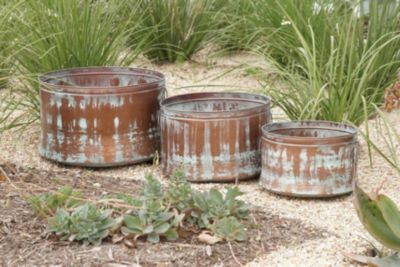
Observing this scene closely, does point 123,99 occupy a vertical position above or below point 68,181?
above

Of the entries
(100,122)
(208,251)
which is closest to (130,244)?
(208,251)

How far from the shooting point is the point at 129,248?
3.61m

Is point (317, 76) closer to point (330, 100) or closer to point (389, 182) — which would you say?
point (330, 100)

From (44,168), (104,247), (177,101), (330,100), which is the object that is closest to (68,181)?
(44,168)

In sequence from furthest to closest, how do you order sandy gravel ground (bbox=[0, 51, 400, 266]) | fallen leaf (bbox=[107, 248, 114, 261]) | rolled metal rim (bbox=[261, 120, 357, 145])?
rolled metal rim (bbox=[261, 120, 357, 145]) < sandy gravel ground (bbox=[0, 51, 400, 266]) < fallen leaf (bbox=[107, 248, 114, 261])

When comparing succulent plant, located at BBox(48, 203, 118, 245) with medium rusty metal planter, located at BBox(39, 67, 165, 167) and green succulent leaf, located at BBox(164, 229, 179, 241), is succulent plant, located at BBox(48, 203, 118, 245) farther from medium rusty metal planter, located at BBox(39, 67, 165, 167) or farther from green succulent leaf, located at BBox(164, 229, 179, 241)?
medium rusty metal planter, located at BBox(39, 67, 165, 167)

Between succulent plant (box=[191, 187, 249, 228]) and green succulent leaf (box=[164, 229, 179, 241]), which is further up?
succulent plant (box=[191, 187, 249, 228])

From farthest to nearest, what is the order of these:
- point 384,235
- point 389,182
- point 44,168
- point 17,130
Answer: point 17,130 < point 44,168 < point 389,182 < point 384,235

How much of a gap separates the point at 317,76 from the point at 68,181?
1490mm

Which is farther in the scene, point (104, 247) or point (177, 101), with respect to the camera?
point (177, 101)

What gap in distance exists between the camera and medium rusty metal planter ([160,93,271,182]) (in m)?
4.51

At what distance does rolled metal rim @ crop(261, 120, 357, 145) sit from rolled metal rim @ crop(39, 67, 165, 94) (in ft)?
2.42

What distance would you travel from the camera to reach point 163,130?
15.3ft

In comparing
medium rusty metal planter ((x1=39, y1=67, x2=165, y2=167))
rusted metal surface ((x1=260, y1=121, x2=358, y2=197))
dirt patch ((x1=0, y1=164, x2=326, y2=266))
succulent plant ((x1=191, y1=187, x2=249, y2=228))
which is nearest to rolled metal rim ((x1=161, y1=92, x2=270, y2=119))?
medium rusty metal planter ((x1=39, y1=67, x2=165, y2=167))
